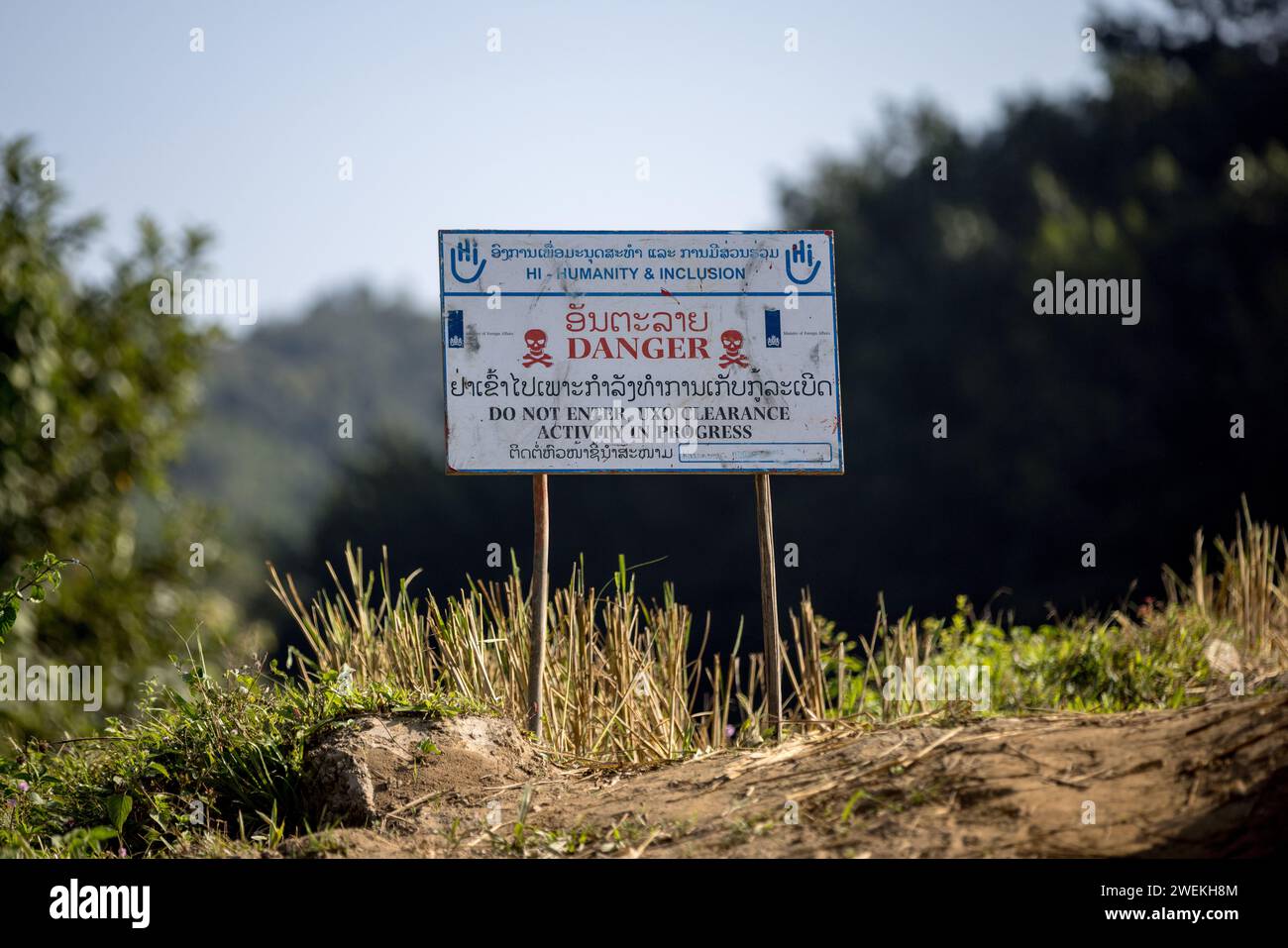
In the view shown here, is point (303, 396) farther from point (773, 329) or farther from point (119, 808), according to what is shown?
point (119, 808)

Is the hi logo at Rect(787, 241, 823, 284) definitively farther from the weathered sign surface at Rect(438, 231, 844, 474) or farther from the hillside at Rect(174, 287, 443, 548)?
the hillside at Rect(174, 287, 443, 548)

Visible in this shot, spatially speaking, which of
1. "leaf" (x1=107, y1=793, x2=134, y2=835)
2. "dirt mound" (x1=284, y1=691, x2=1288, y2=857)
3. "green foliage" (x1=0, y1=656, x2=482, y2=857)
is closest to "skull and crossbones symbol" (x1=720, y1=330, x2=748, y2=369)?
"dirt mound" (x1=284, y1=691, x2=1288, y2=857)

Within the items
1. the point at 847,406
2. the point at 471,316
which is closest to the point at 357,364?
the point at 847,406

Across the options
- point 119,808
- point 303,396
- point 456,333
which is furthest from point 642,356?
point 303,396

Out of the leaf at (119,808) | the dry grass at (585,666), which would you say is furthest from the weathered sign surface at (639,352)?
the leaf at (119,808)

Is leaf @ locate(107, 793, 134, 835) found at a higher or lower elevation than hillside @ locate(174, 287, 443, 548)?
lower

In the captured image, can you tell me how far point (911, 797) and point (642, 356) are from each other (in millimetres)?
2545

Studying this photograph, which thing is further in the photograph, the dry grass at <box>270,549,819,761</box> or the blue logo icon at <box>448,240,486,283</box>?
the blue logo icon at <box>448,240,486,283</box>

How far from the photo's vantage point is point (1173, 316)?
25.6 metres

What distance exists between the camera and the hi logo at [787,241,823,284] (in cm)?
655

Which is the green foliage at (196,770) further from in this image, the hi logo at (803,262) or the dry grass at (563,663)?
the hi logo at (803,262)

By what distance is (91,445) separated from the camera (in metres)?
9.17

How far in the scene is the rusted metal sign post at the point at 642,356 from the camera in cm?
634
